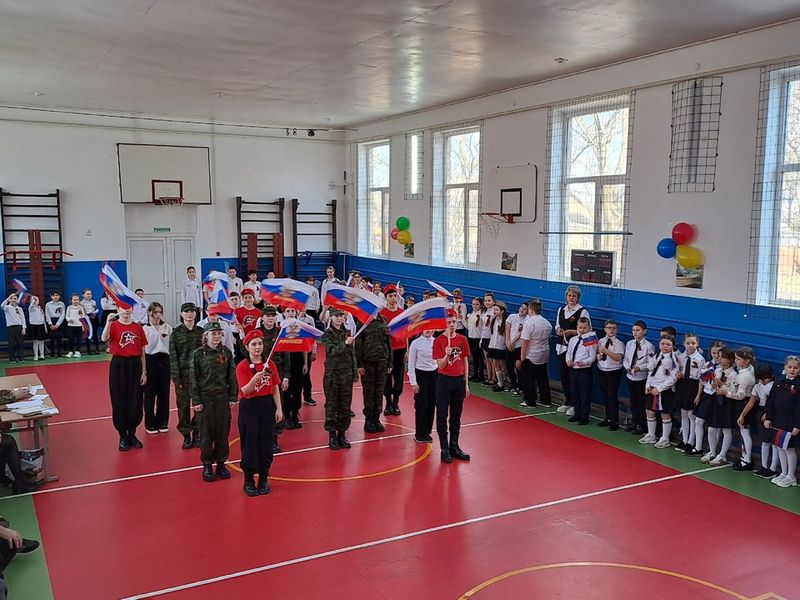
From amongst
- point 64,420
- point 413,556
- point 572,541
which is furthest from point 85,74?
point 572,541

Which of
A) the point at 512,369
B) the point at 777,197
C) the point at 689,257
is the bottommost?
the point at 512,369

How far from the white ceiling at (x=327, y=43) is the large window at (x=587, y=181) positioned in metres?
0.80

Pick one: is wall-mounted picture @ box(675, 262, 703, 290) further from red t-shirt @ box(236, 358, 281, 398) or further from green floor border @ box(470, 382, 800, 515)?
red t-shirt @ box(236, 358, 281, 398)

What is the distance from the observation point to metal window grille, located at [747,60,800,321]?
7996 millimetres

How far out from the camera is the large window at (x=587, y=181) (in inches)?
404

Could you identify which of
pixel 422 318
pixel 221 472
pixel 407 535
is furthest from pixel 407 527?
pixel 422 318

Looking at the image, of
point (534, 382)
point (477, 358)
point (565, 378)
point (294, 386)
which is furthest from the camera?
point (477, 358)

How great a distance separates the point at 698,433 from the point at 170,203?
41.4 ft

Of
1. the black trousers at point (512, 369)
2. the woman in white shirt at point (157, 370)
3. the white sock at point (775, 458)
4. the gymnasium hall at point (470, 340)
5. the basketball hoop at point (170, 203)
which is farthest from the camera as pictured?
the basketball hoop at point (170, 203)

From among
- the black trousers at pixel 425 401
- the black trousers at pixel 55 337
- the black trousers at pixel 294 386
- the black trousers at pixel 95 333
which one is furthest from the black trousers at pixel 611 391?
the black trousers at pixel 55 337

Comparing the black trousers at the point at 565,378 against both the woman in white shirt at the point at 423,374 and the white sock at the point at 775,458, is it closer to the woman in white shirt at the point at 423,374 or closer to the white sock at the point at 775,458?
the woman in white shirt at the point at 423,374

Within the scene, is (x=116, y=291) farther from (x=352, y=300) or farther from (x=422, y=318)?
(x=422, y=318)

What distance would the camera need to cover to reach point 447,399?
7797 mm

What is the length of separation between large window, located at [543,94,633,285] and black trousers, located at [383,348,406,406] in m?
3.16
